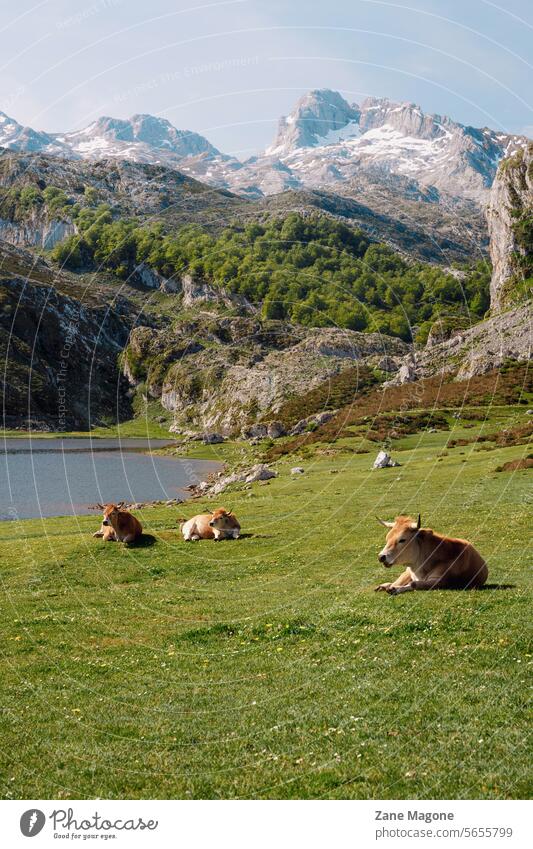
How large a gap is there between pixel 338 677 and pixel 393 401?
9861 centimetres

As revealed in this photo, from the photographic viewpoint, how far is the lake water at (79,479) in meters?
61.2

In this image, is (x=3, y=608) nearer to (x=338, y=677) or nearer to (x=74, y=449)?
(x=338, y=677)

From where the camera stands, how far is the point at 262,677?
13.0 meters

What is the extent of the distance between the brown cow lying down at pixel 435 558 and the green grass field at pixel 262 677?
2.02 feet

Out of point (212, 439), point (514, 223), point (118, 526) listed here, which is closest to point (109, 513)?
point (118, 526)

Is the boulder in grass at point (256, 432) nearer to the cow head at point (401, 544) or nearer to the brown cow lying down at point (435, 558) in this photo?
the brown cow lying down at point (435, 558)

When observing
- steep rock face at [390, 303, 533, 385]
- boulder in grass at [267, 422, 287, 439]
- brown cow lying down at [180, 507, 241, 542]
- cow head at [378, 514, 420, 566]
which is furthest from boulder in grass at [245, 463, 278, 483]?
steep rock face at [390, 303, 533, 385]

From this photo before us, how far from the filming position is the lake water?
61.2 metres

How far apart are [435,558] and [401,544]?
1.12 m

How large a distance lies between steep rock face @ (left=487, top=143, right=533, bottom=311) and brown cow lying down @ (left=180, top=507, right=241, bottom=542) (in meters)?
148

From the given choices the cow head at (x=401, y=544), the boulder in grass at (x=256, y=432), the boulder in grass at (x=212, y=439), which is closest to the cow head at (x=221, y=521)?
the cow head at (x=401, y=544)
